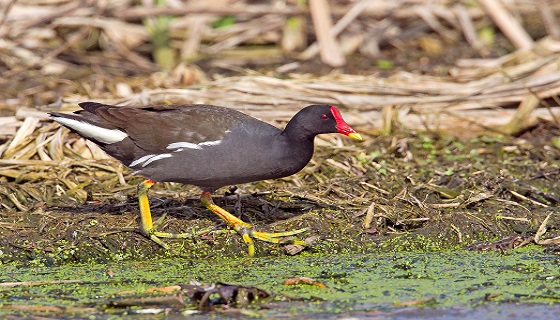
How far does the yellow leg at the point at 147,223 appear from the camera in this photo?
5059mm

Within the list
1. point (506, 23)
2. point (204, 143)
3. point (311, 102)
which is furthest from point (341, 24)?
point (204, 143)

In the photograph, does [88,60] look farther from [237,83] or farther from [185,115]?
[185,115]

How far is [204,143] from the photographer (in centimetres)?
496

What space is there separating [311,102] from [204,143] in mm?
2326

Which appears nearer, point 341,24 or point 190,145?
point 190,145

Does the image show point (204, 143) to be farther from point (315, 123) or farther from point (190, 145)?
point (315, 123)

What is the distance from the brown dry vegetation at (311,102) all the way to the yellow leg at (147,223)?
0.24 ft

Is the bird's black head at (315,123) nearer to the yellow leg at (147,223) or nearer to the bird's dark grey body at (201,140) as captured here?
the bird's dark grey body at (201,140)

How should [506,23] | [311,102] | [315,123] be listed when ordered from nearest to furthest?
[315,123]
[311,102]
[506,23]

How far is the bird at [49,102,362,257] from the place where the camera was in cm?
491

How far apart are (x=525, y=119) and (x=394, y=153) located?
1193 millimetres

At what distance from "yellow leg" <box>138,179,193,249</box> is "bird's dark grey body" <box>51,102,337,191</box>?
12 cm

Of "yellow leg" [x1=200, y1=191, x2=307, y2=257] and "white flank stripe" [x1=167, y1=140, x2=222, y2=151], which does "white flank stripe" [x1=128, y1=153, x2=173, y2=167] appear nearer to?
"white flank stripe" [x1=167, y1=140, x2=222, y2=151]

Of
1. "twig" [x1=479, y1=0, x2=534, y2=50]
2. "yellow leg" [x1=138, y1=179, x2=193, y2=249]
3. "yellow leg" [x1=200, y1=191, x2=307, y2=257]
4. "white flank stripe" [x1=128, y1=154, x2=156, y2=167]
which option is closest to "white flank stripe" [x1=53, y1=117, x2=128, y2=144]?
"white flank stripe" [x1=128, y1=154, x2=156, y2=167]
